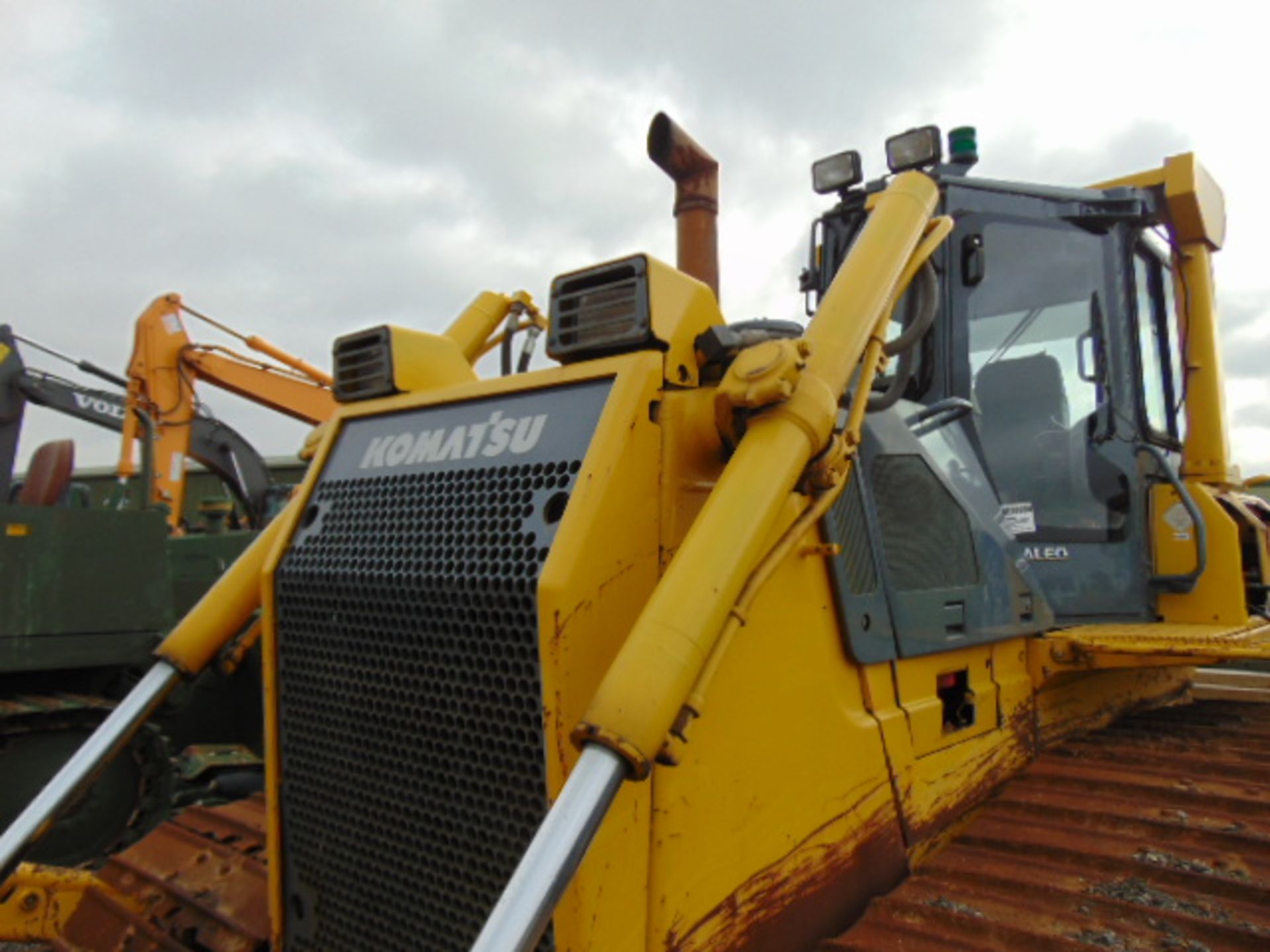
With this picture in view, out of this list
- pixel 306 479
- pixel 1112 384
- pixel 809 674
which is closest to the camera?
pixel 809 674

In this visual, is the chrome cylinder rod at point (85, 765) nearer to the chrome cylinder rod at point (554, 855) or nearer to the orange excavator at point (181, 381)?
the chrome cylinder rod at point (554, 855)

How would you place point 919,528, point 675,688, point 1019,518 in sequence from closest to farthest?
point 675,688
point 919,528
point 1019,518

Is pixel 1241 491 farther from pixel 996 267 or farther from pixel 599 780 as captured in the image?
pixel 599 780

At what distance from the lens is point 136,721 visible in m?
2.39

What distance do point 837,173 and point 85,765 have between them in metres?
3.06

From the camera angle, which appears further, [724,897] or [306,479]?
[306,479]

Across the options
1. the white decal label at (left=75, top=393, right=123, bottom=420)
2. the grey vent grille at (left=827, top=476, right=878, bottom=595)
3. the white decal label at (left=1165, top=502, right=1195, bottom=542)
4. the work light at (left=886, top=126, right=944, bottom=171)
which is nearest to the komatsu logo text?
the grey vent grille at (left=827, top=476, right=878, bottom=595)

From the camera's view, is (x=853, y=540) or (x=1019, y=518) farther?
(x=1019, y=518)

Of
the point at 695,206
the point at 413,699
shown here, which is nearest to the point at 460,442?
the point at 413,699

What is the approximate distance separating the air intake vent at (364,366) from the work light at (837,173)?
6.39 feet

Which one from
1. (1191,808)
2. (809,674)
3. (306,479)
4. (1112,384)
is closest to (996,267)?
(1112,384)

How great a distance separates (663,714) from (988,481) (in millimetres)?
1874

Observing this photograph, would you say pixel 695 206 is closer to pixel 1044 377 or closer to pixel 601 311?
pixel 1044 377

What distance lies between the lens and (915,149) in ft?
9.65
